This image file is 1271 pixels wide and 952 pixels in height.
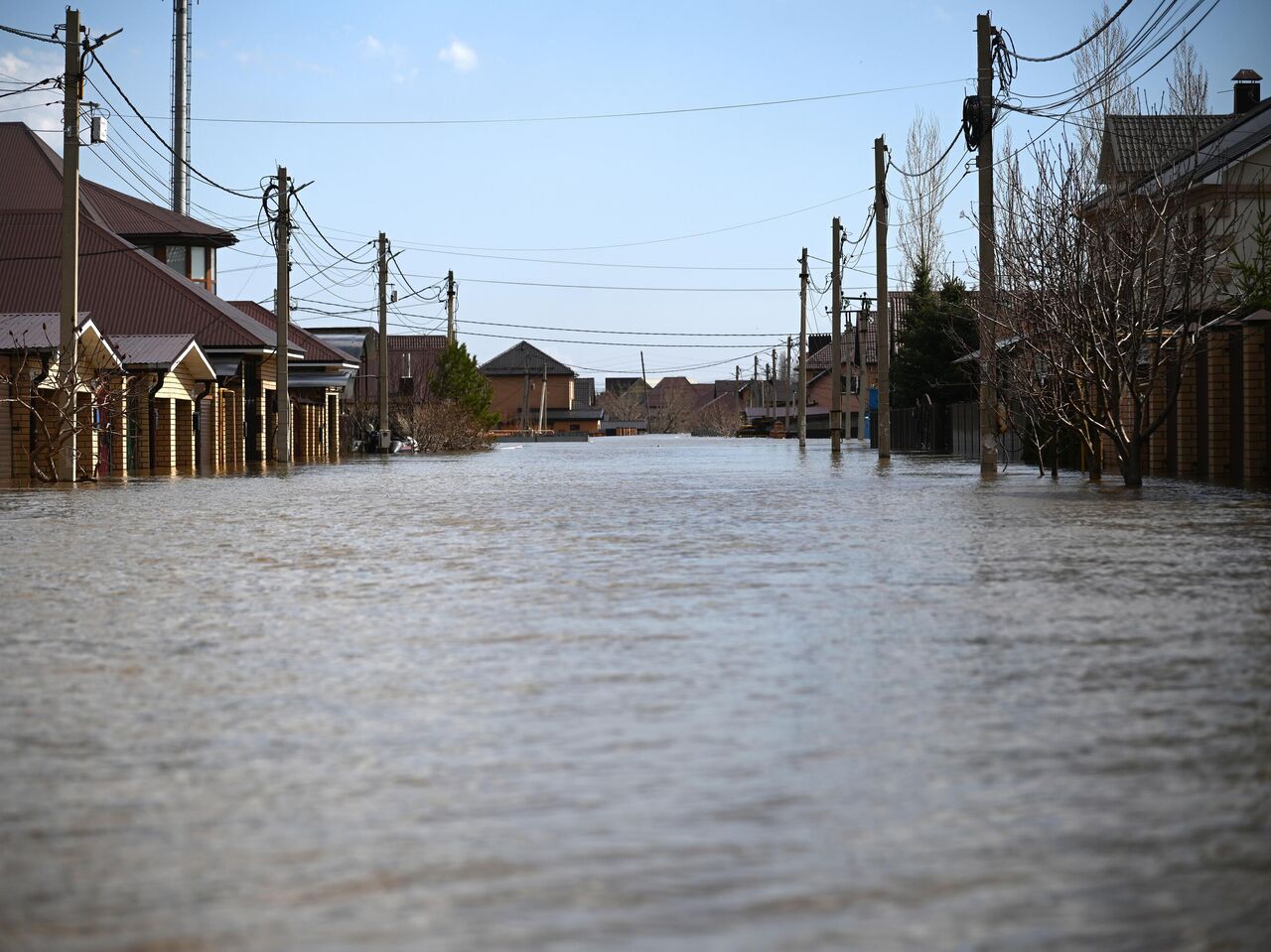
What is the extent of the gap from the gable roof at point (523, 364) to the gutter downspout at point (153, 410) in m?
118

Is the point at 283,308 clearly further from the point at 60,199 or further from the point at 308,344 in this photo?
the point at 308,344

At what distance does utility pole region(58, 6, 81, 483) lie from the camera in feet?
101

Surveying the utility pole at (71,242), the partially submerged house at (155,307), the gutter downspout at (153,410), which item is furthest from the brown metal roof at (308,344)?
the utility pole at (71,242)

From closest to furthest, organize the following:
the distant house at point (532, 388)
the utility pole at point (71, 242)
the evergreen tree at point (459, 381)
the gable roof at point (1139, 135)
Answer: the utility pole at point (71, 242)
the gable roof at point (1139, 135)
the evergreen tree at point (459, 381)
the distant house at point (532, 388)

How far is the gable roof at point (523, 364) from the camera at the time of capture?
164500 millimetres

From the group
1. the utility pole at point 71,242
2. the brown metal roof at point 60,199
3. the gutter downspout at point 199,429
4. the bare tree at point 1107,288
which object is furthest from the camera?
the brown metal roof at point 60,199

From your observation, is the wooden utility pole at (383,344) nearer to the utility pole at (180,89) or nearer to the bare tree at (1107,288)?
the utility pole at (180,89)

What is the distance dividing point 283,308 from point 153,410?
209 inches

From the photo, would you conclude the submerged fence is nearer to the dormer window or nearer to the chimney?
the chimney

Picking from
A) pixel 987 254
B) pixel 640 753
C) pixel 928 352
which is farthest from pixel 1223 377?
pixel 928 352

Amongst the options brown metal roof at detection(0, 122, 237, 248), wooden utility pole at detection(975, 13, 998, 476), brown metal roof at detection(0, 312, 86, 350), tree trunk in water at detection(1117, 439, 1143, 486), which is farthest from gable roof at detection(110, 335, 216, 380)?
tree trunk in water at detection(1117, 439, 1143, 486)

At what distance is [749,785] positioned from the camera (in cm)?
526

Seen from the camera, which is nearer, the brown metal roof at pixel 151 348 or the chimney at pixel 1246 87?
the brown metal roof at pixel 151 348

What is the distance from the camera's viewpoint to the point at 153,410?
43.4 metres
